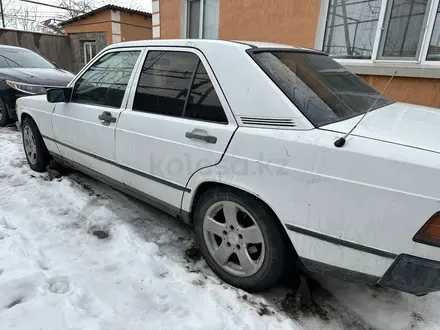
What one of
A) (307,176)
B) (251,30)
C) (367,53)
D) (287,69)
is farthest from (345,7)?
(307,176)

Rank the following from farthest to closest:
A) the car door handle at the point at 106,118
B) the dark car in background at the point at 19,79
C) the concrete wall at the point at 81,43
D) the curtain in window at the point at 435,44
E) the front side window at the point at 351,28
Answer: the concrete wall at the point at 81,43 < the dark car in background at the point at 19,79 < the front side window at the point at 351,28 < the curtain in window at the point at 435,44 < the car door handle at the point at 106,118

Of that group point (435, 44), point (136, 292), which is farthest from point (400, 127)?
point (435, 44)

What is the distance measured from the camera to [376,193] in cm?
151

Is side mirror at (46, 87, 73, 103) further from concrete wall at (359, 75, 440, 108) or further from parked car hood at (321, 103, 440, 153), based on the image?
concrete wall at (359, 75, 440, 108)

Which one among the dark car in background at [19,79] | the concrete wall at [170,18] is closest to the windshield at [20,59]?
the dark car in background at [19,79]

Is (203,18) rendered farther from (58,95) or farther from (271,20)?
(58,95)

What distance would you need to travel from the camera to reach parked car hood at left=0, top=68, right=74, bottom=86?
6.27 m

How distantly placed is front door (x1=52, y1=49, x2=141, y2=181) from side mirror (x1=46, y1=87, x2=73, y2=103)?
0.16 feet

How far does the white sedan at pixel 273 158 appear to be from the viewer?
1.52 meters

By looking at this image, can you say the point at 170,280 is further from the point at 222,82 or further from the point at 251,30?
the point at 251,30

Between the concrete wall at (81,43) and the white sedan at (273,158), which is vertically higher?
the concrete wall at (81,43)

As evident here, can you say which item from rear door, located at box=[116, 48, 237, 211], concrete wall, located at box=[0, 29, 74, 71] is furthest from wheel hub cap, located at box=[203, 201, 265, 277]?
concrete wall, located at box=[0, 29, 74, 71]

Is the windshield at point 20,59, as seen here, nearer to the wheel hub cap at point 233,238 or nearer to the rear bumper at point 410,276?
Answer: the wheel hub cap at point 233,238

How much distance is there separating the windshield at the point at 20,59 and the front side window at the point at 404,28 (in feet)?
23.2
